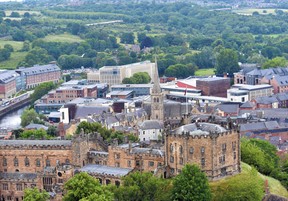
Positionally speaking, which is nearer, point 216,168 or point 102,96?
point 216,168

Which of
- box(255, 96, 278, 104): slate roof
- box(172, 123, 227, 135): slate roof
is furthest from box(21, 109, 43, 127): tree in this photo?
box(172, 123, 227, 135): slate roof

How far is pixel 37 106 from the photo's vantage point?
172875 millimetres

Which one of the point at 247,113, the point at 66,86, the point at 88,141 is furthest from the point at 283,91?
the point at 88,141

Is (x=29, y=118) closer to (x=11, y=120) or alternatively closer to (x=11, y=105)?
(x=11, y=120)

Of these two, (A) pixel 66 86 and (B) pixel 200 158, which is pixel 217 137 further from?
(A) pixel 66 86

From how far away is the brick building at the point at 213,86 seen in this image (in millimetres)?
171625

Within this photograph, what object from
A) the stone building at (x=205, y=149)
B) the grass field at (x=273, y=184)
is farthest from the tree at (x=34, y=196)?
the grass field at (x=273, y=184)

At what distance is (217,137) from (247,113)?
197 ft

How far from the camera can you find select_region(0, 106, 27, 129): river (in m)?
162

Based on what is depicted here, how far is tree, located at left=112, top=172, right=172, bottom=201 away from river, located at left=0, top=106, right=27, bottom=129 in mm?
78071

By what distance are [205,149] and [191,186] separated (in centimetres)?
635

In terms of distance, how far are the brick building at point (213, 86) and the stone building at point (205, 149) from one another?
277 feet

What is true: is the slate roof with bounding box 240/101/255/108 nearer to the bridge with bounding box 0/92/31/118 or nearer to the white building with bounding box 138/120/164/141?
the white building with bounding box 138/120/164/141

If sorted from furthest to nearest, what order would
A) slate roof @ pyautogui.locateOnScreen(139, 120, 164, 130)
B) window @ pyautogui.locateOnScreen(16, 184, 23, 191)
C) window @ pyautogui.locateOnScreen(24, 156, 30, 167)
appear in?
slate roof @ pyautogui.locateOnScreen(139, 120, 164, 130) → window @ pyautogui.locateOnScreen(24, 156, 30, 167) → window @ pyautogui.locateOnScreen(16, 184, 23, 191)
